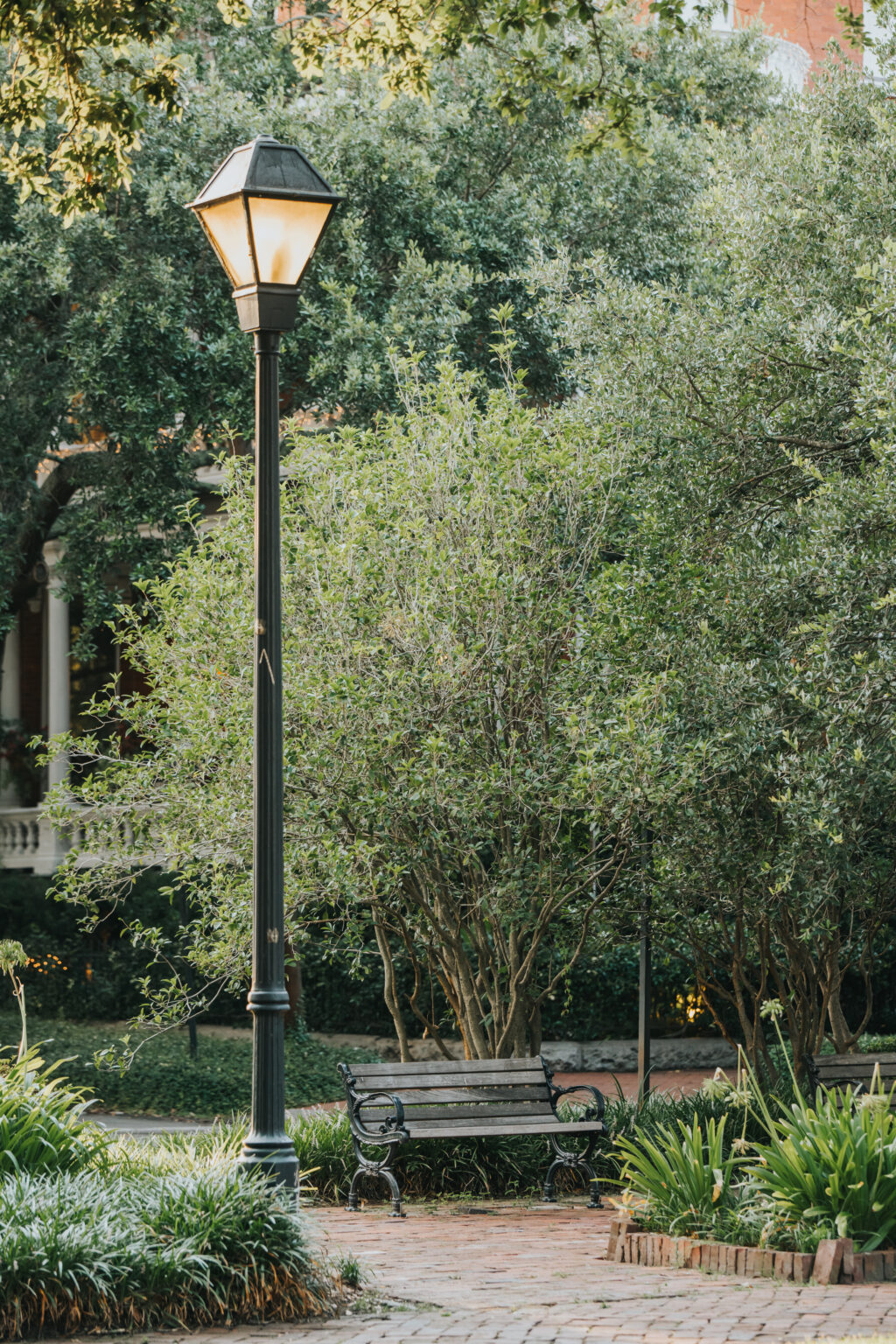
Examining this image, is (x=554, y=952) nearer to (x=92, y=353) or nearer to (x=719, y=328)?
(x=719, y=328)

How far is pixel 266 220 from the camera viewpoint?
661cm

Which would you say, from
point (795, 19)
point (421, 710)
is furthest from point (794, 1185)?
point (795, 19)

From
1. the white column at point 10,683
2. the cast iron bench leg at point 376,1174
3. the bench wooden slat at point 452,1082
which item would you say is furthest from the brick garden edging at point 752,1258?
the white column at point 10,683

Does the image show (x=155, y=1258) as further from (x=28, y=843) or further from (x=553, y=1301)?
(x=28, y=843)

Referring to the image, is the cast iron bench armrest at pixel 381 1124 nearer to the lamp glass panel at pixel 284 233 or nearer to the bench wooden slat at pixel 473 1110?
the bench wooden slat at pixel 473 1110

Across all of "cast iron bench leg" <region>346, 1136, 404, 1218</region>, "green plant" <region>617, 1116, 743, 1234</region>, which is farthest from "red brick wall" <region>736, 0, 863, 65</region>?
"green plant" <region>617, 1116, 743, 1234</region>

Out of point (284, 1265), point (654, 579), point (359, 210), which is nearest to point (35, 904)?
point (359, 210)

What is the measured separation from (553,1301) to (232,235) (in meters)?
4.61

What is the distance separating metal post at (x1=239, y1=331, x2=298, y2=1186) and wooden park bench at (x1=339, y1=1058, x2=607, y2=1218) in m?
2.49

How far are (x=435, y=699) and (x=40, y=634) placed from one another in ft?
62.5

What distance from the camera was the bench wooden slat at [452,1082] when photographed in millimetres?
9312

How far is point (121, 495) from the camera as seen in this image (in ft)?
52.4

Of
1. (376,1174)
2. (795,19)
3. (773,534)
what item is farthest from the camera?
(795,19)

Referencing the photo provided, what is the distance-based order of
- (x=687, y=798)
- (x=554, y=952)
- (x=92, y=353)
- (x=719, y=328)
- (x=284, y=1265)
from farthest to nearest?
(x=92, y=353)
(x=554, y=952)
(x=719, y=328)
(x=687, y=798)
(x=284, y=1265)
